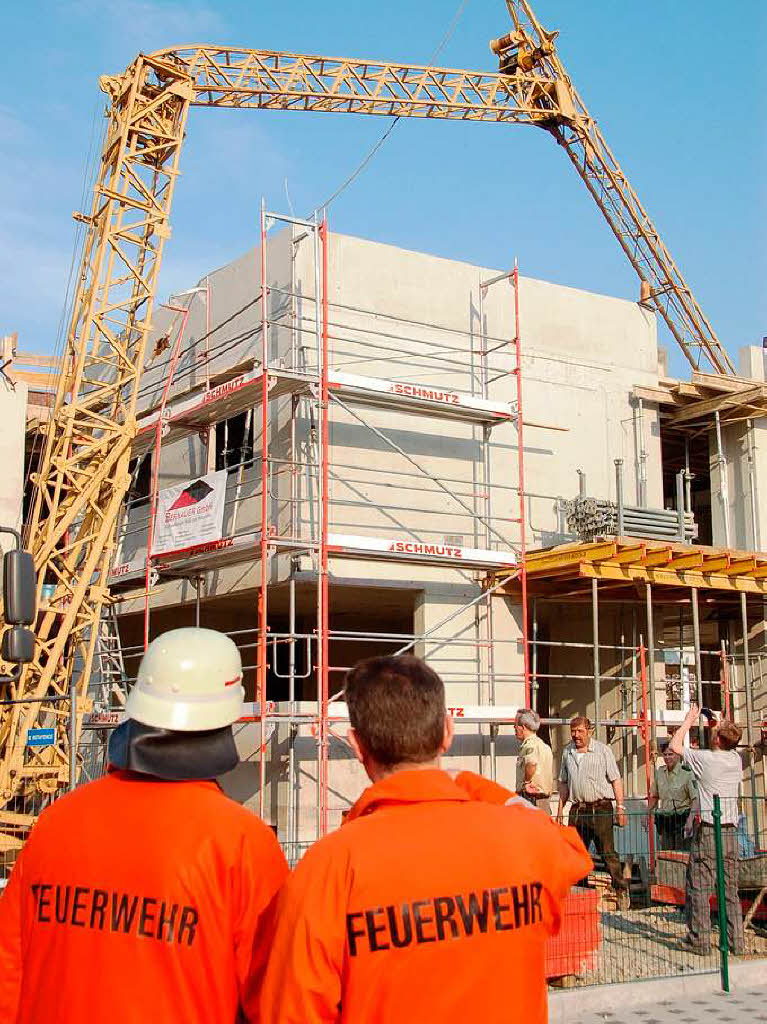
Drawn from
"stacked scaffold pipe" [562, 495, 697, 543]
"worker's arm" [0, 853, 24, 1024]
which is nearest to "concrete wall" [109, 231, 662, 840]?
"stacked scaffold pipe" [562, 495, 697, 543]

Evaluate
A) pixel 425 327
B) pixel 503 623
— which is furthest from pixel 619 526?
pixel 425 327

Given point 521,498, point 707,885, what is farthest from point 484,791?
point 521,498

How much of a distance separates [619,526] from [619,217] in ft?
42.8

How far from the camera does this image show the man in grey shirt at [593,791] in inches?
414

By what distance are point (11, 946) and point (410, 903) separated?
109cm

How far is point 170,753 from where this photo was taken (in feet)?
9.09

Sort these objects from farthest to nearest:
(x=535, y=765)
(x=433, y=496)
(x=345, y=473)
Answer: (x=433, y=496) → (x=345, y=473) → (x=535, y=765)

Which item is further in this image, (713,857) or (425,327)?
(425,327)

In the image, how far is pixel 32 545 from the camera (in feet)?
54.8

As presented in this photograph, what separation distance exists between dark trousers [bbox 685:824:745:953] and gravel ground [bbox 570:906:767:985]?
173 mm

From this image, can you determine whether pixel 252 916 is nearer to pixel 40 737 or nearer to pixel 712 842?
pixel 712 842

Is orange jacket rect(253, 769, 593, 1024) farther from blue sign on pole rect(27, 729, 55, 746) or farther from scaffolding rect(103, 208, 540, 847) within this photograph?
blue sign on pole rect(27, 729, 55, 746)

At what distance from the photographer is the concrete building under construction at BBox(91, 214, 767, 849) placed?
14953mm

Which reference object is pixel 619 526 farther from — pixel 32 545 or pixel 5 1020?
pixel 5 1020
